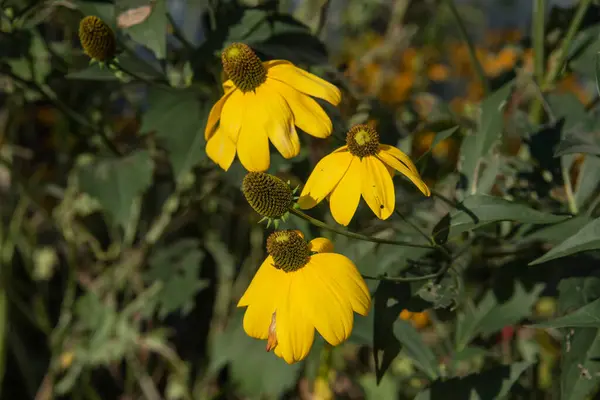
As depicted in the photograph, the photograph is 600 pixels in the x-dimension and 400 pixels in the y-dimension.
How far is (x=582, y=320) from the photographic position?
0.69 m

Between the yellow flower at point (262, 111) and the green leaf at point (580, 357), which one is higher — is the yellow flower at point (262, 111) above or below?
above

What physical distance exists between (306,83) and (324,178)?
0.13 meters

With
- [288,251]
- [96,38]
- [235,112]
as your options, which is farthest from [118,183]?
[288,251]

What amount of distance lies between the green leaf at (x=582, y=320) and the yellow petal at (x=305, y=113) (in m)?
0.32

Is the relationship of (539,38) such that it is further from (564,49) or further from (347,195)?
(347,195)

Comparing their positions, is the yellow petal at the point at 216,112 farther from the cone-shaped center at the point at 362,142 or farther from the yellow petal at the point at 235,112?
the cone-shaped center at the point at 362,142

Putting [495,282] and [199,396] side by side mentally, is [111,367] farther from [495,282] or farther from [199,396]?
[495,282]

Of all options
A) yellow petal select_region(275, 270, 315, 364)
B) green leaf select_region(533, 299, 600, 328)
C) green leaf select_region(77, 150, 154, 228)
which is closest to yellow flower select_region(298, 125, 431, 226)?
yellow petal select_region(275, 270, 315, 364)

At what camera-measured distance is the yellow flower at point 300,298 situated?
0.62 metres

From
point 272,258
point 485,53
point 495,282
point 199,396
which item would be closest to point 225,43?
point 272,258

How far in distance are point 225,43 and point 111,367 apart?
3.23 feet

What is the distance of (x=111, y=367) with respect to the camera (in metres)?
1.59

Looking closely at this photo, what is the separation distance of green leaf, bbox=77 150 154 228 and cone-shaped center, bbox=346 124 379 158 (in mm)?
463

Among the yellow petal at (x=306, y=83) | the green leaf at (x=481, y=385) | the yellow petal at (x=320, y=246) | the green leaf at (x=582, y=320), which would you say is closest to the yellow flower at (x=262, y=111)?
the yellow petal at (x=306, y=83)
